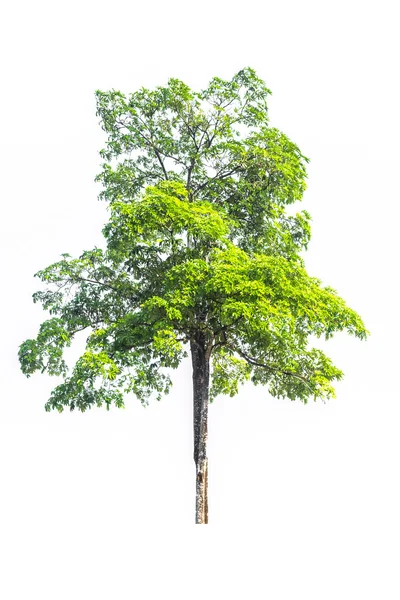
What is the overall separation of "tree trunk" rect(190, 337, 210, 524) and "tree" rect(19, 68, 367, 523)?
0.07ft

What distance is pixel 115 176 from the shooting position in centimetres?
1288

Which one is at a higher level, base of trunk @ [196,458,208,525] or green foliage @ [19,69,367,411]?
green foliage @ [19,69,367,411]

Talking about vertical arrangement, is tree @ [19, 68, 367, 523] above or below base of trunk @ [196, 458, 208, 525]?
above

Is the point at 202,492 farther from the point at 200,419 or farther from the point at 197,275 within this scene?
the point at 197,275

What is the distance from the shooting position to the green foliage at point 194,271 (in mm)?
10648

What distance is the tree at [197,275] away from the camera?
35.0 ft

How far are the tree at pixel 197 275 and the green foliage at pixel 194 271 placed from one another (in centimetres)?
2

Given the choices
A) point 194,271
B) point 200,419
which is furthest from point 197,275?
point 200,419

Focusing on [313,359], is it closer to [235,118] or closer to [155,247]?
[155,247]

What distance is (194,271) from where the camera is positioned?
1072 cm

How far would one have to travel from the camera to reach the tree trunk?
38.5 ft

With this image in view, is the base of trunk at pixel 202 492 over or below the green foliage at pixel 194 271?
below

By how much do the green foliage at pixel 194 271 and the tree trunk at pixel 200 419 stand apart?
10.4 inches

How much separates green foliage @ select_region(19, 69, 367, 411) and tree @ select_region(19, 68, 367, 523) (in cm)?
2
